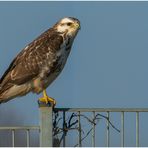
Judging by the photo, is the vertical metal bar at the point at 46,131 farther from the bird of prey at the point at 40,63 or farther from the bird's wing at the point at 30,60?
the bird's wing at the point at 30,60

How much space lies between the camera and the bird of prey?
1125 centimetres

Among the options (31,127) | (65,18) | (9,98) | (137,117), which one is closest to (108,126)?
(137,117)

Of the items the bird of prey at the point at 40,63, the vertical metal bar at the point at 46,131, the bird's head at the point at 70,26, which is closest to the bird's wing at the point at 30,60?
the bird of prey at the point at 40,63

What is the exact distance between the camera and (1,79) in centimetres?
1151

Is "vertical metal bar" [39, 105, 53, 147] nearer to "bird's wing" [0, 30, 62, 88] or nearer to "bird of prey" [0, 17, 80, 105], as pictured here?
"bird of prey" [0, 17, 80, 105]

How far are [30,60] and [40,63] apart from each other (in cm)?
21

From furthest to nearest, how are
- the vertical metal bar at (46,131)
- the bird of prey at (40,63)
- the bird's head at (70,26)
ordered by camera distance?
the bird's head at (70,26) < the bird of prey at (40,63) < the vertical metal bar at (46,131)

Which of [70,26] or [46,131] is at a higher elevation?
[70,26]

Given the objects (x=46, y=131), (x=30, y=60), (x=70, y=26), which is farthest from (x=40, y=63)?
(x=46, y=131)

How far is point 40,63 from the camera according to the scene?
11578 millimetres

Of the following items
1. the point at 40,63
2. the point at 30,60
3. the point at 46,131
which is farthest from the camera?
the point at 40,63

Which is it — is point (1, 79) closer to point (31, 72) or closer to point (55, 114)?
point (31, 72)

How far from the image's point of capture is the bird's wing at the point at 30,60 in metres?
11.3

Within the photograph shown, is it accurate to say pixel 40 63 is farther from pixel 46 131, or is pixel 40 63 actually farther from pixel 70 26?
pixel 46 131
